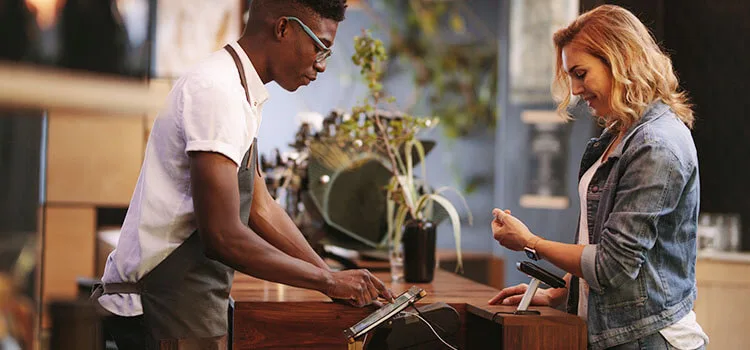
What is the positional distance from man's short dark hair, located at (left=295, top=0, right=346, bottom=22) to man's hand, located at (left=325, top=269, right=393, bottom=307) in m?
0.55

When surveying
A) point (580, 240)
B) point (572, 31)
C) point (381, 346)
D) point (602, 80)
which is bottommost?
point (381, 346)

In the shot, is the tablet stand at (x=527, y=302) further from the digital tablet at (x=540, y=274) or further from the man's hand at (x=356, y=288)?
the man's hand at (x=356, y=288)

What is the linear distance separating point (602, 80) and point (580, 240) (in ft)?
1.21

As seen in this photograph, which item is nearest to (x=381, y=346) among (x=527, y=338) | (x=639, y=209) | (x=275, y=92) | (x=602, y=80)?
(x=527, y=338)

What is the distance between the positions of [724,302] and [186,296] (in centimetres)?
335

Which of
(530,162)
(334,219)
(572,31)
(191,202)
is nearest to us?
(191,202)

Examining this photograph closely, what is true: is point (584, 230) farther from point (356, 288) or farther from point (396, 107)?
point (396, 107)

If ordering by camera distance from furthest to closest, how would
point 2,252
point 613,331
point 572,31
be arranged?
point 572,31 < point 613,331 < point 2,252

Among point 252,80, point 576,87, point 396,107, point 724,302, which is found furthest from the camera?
point 396,107

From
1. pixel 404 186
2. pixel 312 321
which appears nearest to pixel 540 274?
Result: pixel 312 321

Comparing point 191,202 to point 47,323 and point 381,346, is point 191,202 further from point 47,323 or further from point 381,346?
point 47,323

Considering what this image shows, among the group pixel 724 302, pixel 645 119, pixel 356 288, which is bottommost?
pixel 724 302

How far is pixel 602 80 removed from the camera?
170 cm

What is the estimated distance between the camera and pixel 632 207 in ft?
5.06
